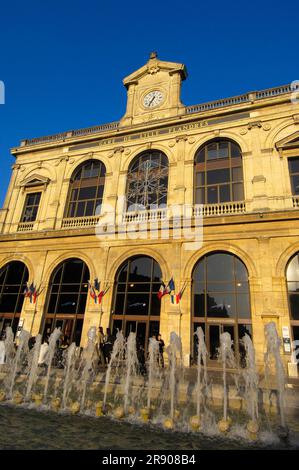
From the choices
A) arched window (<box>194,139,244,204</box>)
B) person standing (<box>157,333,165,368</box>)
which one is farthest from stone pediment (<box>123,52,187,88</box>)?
person standing (<box>157,333,165,368</box>)

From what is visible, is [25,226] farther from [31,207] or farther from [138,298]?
[138,298]

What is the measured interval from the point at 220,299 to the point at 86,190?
13.1 meters

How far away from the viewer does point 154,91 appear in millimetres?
23969

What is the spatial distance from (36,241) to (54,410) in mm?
14365

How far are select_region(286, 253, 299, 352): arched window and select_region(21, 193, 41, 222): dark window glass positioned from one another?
1854 centimetres

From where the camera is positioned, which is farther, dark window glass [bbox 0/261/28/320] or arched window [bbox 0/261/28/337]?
dark window glass [bbox 0/261/28/320]

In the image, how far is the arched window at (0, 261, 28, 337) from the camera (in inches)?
776

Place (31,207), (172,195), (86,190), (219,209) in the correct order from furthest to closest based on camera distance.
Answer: (31,207) → (86,190) → (172,195) → (219,209)

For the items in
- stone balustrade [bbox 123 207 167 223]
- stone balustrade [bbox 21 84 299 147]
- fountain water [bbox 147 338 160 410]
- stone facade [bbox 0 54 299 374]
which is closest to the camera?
fountain water [bbox 147 338 160 410]

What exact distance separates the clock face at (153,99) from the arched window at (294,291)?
16.2 m

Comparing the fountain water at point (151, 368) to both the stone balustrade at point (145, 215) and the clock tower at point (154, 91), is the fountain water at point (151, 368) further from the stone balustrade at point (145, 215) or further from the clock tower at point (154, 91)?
the clock tower at point (154, 91)
